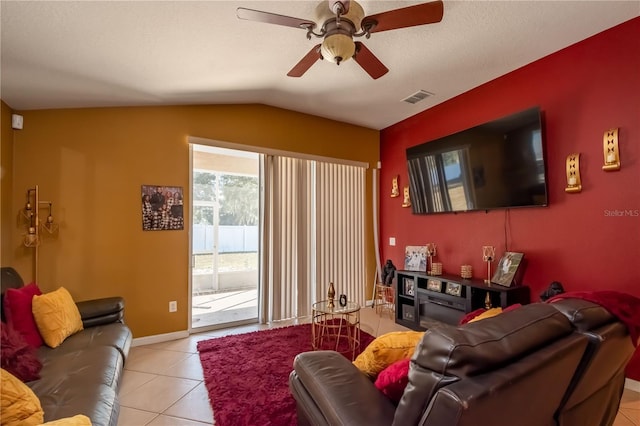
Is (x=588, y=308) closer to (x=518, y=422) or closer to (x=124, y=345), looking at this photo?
(x=518, y=422)

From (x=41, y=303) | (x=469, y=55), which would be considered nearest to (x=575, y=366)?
(x=469, y=55)

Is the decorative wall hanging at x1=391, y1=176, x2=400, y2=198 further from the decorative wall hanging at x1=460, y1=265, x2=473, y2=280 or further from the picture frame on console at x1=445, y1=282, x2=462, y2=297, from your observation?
the picture frame on console at x1=445, y1=282, x2=462, y2=297

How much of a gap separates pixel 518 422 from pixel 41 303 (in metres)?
2.90

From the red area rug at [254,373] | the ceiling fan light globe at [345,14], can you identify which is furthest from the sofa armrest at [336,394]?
the ceiling fan light globe at [345,14]

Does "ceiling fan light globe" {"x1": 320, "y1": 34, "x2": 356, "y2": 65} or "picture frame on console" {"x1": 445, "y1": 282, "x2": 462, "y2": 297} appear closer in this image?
"ceiling fan light globe" {"x1": 320, "y1": 34, "x2": 356, "y2": 65}

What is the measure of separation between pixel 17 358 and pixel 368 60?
2.81 meters

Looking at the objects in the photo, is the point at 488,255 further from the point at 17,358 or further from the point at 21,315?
the point at 21,315

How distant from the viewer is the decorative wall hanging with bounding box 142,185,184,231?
317cm

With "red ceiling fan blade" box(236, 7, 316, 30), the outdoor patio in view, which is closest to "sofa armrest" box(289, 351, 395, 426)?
"red ceiling fan blade" box(236, 7, 316, 30)

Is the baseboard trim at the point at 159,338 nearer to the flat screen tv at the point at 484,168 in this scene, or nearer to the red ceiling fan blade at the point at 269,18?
the red ceiling fan blade at the point at 269,18

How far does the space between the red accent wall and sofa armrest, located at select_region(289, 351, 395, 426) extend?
2376mm

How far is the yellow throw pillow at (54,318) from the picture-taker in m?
2.12

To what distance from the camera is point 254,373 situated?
2482mm

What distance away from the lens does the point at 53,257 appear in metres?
2.80
